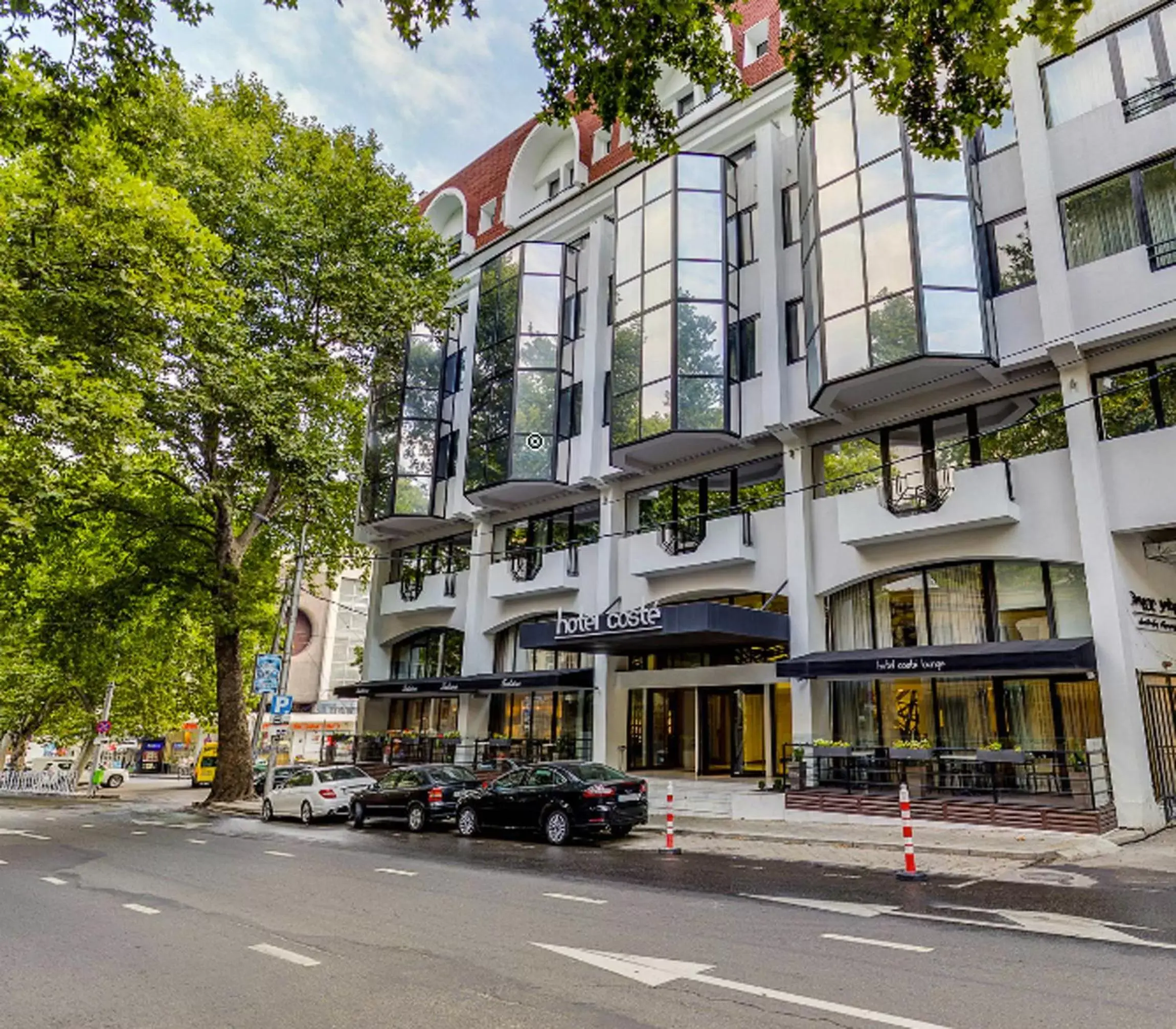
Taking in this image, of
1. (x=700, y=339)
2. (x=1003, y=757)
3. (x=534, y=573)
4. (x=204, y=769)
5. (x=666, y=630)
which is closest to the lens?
(x=1003, y=757)

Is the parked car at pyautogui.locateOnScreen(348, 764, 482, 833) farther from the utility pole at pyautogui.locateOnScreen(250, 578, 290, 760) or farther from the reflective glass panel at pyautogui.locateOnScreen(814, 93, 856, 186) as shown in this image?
the reflective glass panel at pyautogui.locateOnScreen(814, 93, 856, 186)

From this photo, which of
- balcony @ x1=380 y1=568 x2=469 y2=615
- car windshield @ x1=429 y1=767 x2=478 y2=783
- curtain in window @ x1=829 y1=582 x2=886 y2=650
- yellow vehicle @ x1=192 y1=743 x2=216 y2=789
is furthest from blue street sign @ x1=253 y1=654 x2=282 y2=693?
yellow vehicle @ x1=192 y1=743 x2=216 y2=789

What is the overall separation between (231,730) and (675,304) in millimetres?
19001

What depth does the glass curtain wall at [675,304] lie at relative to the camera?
72.3 feet

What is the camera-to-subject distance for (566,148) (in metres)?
31.3

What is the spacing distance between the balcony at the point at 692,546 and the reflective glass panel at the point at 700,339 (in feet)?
13.4

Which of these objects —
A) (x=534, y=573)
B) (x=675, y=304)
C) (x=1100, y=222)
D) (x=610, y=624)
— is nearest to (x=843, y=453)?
(x=675, y=304)

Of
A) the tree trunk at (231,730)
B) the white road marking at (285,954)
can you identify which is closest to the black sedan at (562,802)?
the white road marking at (285,954)

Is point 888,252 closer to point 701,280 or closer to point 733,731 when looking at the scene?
point 701,280

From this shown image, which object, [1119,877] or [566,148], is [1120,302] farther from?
[566,148]

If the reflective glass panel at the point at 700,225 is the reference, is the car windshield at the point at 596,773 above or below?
below

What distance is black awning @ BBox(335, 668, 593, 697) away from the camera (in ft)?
78.8

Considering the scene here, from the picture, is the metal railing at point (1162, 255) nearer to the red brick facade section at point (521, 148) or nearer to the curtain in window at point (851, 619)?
the curtain in window at point (851, 619)

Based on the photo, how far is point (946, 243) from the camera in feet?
58.9
